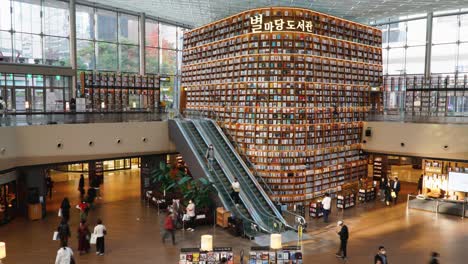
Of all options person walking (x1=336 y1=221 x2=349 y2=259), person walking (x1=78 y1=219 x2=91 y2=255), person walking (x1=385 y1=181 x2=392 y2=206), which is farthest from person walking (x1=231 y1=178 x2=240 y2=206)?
person walking (x1=385 y1=181 x2=392 y2=206)

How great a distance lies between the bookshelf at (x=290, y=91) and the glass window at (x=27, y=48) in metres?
9.86

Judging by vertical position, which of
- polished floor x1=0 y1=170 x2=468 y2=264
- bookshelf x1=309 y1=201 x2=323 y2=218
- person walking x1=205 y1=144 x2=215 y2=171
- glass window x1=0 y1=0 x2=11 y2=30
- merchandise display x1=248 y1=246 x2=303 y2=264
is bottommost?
polished floor x1=0 y1=170 x2=468 y2=264

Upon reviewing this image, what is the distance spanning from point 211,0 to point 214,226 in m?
10.1

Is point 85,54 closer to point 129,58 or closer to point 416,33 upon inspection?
point 129,58

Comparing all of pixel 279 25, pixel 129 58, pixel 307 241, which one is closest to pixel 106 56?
pixel 129 58

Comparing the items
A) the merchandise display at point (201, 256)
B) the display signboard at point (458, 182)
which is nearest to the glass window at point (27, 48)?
the merchandise display at point (201, 256)

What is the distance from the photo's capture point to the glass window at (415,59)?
25594 millimetres

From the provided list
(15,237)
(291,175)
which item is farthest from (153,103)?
(15,237)

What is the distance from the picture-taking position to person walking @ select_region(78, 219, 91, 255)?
10.9m

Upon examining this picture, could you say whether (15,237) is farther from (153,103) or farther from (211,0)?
(153,103)

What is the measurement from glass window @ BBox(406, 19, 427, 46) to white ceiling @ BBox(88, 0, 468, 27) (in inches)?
189

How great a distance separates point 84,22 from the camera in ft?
78.3

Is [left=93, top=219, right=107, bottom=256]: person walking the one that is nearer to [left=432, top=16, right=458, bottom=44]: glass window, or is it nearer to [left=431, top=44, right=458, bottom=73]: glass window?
[left=431, top=44, right=458, bottom=73]: glass window

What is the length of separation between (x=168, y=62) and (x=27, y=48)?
8.99 meters
